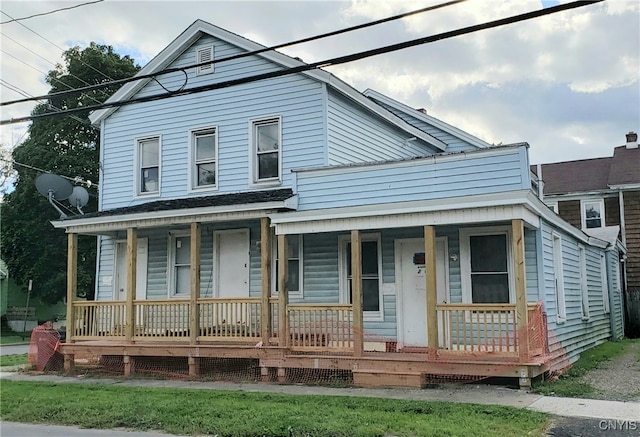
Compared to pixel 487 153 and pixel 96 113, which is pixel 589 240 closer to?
pixel 487 153

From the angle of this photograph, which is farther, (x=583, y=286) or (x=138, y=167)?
(x=138, y=167)

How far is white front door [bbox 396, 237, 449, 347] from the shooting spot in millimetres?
12367

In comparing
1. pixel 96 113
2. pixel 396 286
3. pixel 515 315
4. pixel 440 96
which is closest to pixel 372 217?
pixel 396 286

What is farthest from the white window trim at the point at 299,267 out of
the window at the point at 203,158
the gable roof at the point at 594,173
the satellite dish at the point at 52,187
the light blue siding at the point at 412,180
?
the gable roof at the point at 594,173

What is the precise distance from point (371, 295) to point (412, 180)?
2694mm

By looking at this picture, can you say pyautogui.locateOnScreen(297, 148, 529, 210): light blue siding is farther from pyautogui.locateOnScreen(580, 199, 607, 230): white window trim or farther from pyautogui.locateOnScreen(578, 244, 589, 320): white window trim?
pyautogui.locateOnScreen(580, 199, 607, 230): white window trim

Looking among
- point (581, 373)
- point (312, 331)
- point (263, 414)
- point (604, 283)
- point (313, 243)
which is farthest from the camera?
point (604, 283)

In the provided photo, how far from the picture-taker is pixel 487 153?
1113 centimetres

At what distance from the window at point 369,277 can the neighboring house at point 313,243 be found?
0.03 meters

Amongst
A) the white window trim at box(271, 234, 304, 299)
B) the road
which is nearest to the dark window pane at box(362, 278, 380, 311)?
the white window trim at box(271, 234, 304, 299)

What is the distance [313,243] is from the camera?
1345cm

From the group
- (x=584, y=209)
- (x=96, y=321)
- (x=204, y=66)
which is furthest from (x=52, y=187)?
(x=584, y=209)

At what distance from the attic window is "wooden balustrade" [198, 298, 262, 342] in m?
5.88

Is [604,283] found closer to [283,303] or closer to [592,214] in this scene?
[592,214]
